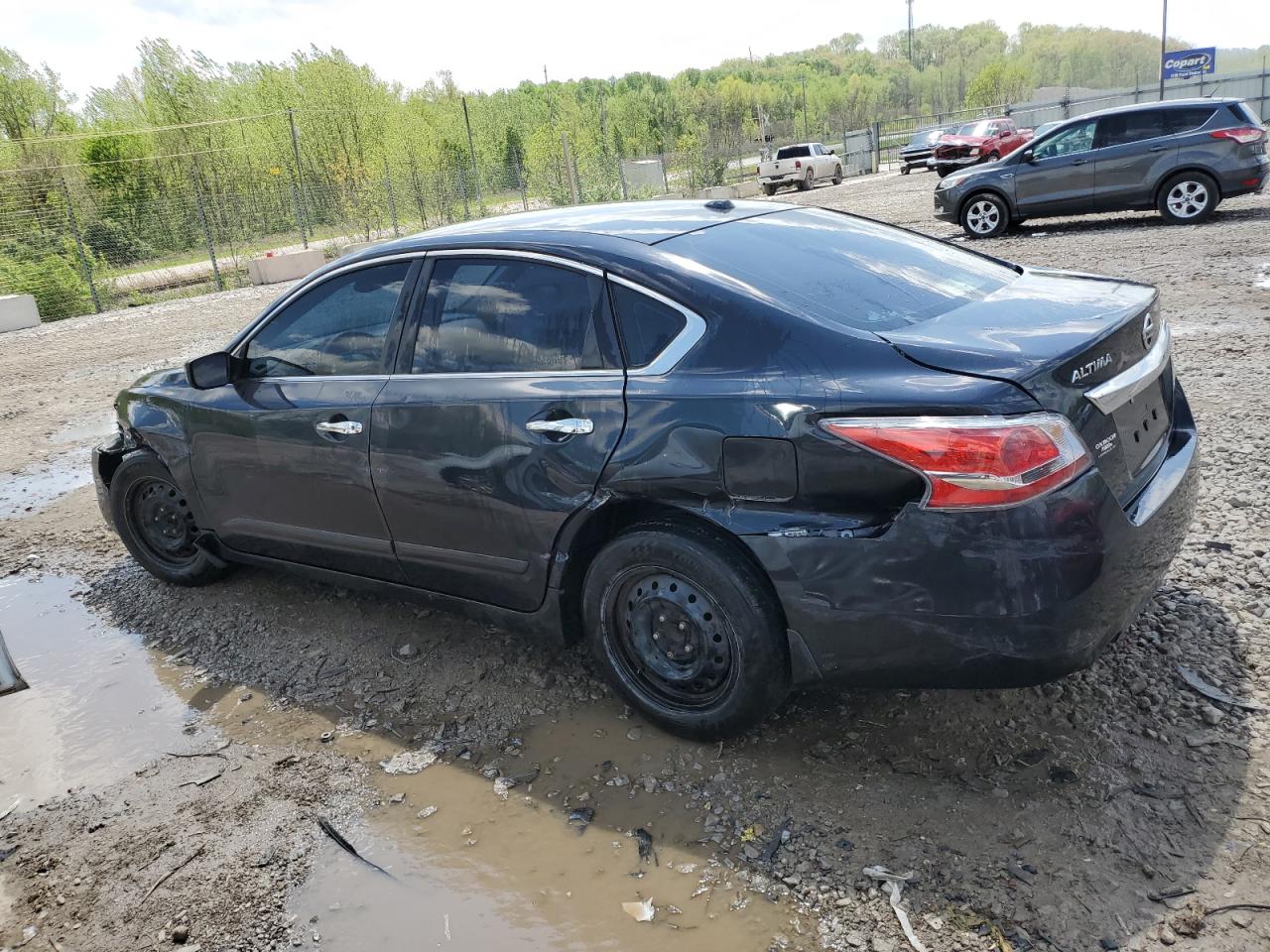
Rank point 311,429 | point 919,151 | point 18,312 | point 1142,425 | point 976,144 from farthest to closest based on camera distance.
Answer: point 919,151 → point 976,144 → point 18,312 → point 311,429 → point 1142,425

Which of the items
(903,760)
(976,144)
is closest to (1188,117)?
(903,760)

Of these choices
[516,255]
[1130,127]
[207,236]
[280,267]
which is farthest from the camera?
[207,236]

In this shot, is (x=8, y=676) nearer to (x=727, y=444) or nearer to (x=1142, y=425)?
(x=727, y=444)

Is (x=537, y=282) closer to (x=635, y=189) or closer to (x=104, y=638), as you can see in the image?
(x=104, y=638)

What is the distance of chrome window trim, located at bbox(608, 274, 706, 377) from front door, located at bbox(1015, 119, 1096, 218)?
40.9 ft

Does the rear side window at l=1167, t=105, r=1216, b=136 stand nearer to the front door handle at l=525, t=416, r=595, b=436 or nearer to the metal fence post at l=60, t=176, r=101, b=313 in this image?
the front door handle at l=525, t=416, r=595, b=436

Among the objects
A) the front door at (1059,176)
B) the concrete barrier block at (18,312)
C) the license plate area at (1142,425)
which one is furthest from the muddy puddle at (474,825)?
the concrete barrier block at (18,312)

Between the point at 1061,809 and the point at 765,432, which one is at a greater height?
the point at 765,432

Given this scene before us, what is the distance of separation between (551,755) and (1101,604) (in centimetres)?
172

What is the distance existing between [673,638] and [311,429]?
5.67ft

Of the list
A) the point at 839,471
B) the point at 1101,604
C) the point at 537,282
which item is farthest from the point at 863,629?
the point at 537,282

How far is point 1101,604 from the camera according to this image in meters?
2.47

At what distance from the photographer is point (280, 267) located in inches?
936

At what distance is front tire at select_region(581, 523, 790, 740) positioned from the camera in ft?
9.05
